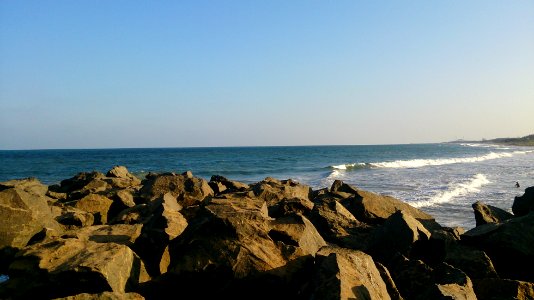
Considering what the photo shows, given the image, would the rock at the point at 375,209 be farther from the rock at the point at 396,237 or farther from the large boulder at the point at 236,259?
the large boulder at the point at 236,259

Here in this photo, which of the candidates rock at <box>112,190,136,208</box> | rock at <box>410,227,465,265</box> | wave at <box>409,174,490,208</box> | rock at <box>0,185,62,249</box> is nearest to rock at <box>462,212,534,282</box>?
rock at <box>410,227,465,265</box>

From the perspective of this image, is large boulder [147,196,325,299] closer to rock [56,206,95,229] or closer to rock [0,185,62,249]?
rock [0,185,62,249]

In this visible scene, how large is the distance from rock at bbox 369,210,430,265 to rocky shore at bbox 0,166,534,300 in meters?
0.01

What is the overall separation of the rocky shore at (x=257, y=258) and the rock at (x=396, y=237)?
1 centimetres

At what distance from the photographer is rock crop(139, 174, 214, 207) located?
31.0 feet

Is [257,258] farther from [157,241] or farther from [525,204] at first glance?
[525,204]

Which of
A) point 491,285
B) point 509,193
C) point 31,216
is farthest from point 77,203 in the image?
point 509,193

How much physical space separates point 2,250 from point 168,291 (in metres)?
3.56

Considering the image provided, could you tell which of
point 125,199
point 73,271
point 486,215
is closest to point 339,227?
point 486,215

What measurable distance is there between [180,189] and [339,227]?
4.48 m

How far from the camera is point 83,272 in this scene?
4332mm

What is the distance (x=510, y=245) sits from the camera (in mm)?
5711

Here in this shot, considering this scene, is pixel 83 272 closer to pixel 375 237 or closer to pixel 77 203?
pixel 375 237

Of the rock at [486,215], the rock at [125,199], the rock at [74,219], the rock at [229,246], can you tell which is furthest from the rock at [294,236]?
the rock at [125,199]
